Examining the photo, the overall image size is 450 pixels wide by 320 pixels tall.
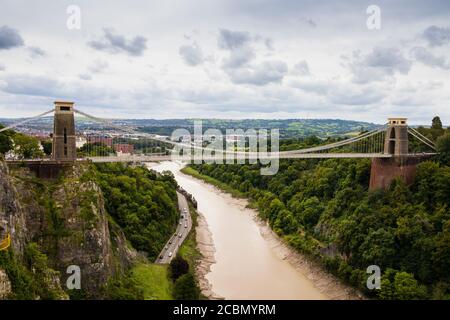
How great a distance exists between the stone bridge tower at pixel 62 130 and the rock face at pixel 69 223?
917mm

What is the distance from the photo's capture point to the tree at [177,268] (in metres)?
20.9

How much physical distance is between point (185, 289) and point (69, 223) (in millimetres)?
5102

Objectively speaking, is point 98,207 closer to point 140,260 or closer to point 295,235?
point 140,260

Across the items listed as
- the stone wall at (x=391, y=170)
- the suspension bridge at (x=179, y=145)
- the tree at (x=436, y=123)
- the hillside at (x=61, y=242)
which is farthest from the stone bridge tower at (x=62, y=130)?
the tree at (x=436, y=123)

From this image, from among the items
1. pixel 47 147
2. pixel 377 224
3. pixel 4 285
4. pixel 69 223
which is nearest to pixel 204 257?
pixel 377 224

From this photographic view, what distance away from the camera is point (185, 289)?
18875 mm

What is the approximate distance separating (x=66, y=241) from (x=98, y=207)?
1930mm

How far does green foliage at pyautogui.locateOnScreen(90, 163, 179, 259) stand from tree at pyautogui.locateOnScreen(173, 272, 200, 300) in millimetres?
4330

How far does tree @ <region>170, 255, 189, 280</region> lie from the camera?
20.9 meters

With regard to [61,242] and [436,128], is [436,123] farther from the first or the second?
[61,242]

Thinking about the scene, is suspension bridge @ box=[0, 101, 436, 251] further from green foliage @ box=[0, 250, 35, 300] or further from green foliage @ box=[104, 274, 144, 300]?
green foliage @ box=[104, 274, 144, 300]

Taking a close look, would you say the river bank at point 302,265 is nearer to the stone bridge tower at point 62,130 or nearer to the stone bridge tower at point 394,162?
the stone bridge tower at point 394,162
